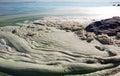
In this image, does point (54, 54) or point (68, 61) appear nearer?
point (68, 61)

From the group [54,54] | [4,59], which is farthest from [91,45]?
[4,59]

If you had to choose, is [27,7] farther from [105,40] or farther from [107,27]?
[105,40]

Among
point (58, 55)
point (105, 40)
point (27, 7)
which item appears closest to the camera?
point (58, 55)

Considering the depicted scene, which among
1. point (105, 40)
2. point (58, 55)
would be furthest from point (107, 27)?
point (58, 55)

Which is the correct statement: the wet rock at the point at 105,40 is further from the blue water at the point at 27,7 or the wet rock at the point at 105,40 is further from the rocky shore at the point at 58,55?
the blue water at the point at 27,7

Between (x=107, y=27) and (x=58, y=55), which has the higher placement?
(x=107, y=27)

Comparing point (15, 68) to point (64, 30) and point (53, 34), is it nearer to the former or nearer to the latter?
point (53, 34)

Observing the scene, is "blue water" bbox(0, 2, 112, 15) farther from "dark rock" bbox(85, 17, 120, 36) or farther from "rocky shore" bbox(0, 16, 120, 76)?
"rocky shore" bbox(0, 16, 120, 76)

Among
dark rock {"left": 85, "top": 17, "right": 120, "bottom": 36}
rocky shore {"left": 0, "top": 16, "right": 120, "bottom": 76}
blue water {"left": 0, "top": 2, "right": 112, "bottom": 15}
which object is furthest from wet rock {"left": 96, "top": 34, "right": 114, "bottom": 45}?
blue water {"left": 0, "top": 2, "right": 112, "bottom": 15}
